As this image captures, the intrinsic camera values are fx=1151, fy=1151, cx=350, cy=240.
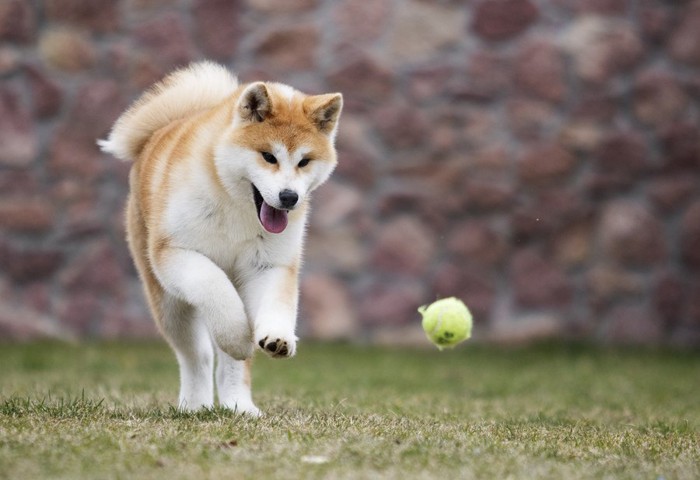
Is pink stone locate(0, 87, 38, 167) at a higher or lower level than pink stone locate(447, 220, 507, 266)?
higher

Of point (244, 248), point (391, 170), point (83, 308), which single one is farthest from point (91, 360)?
point (244, 248)

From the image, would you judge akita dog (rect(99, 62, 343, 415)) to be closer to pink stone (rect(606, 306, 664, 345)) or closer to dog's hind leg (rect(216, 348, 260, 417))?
dog's hind leg (rect(216, 348, 260, 417))

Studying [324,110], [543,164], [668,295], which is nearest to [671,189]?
[668,295]

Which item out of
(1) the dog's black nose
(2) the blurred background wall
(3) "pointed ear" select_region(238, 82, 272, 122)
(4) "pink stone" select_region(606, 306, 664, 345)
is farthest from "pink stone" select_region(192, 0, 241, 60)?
(1) the dog's black nose

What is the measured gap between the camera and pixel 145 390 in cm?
504

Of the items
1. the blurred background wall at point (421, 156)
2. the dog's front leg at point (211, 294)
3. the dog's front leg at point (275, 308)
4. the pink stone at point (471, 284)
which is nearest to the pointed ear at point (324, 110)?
the dog's front leg at point (275, 308)

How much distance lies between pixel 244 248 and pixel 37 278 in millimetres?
3886

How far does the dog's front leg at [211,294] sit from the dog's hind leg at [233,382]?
0.30 m

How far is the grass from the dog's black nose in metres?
0.69

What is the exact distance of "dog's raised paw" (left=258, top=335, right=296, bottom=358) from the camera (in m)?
3.48

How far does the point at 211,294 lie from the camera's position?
3.61 m

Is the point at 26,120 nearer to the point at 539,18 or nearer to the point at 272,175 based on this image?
the point at 539,18

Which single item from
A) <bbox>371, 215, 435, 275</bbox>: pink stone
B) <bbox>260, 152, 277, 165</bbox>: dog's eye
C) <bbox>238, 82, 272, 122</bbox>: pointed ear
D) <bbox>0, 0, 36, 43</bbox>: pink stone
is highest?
<bbox>0, 0, 36, 43</bbox>: pink stone

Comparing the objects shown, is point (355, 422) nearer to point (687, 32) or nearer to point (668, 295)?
point (668, 295)
